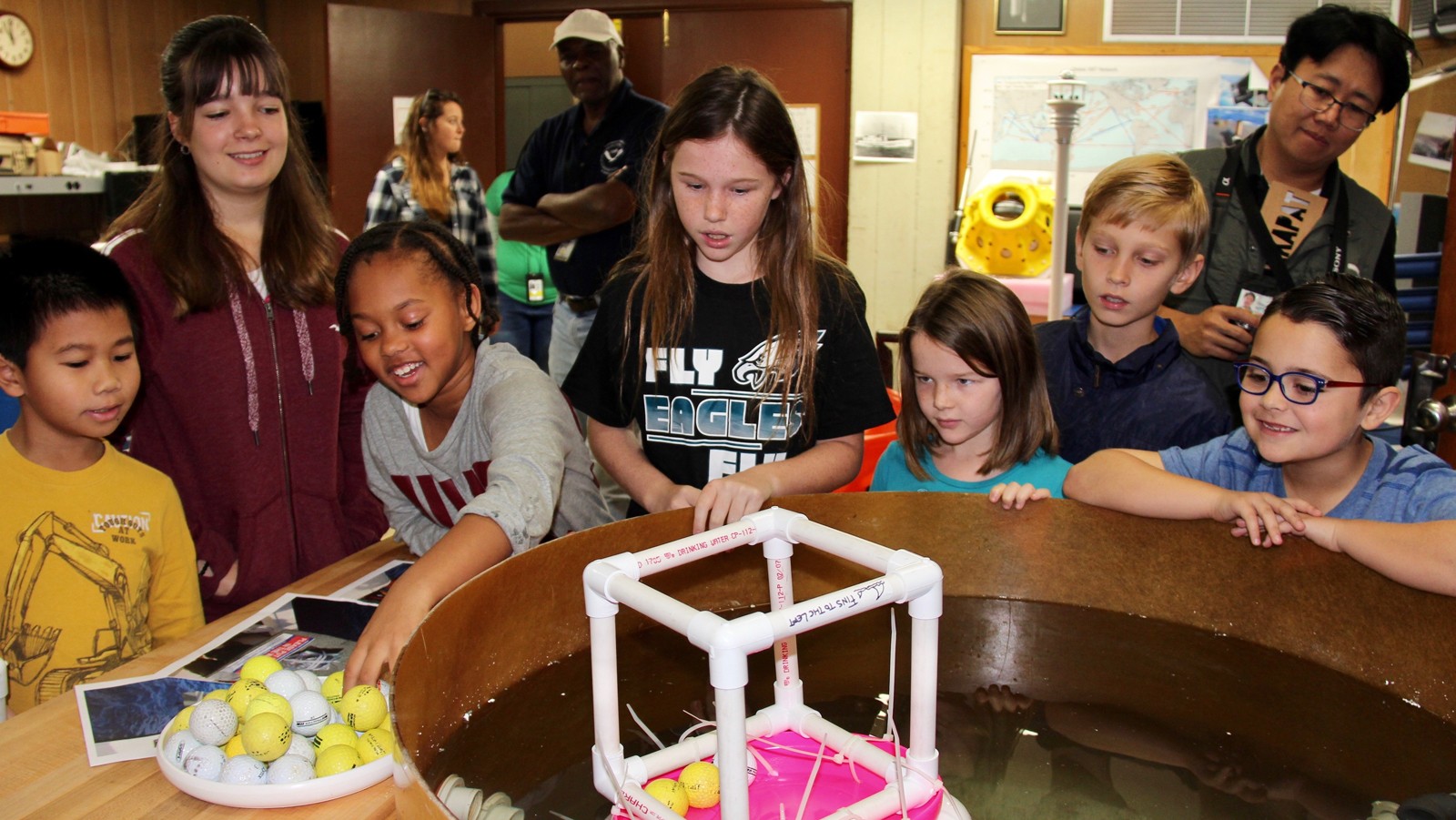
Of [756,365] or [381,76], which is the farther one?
[381,76]

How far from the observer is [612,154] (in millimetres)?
3143

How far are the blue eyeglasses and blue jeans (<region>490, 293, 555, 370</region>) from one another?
285 cm

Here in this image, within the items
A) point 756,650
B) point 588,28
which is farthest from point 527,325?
point 756,650

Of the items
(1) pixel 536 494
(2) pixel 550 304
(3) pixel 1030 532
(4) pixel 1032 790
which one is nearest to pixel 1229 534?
(3) pixel 1030 532

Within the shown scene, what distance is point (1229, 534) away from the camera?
1.19m

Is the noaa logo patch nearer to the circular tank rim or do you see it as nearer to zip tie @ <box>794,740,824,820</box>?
the circular tank rim

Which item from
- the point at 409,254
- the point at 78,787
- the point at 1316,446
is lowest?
the point at 78,787

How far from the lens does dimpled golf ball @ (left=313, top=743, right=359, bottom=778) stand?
91cm

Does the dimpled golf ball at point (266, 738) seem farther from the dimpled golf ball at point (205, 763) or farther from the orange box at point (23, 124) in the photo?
the orange box at point (23, 124)

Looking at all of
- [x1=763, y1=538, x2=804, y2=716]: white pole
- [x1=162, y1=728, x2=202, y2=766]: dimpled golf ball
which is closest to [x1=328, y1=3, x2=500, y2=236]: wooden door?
[x1=162, y1=728, x2=202, y2=766]: dimpled golf ball

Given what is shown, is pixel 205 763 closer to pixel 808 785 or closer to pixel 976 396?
pixel 808 785

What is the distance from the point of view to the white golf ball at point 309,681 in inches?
40.1

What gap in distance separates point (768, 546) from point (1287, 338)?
0.73 meters

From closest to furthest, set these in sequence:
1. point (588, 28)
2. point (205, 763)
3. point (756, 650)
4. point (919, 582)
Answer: point (756, 650)
point (919, 582)
point (205, 763)
point (588, 28)
